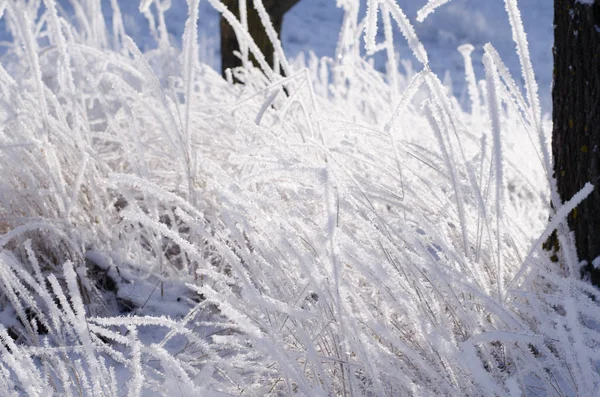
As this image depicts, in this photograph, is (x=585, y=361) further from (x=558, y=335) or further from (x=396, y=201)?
(x=396, y=201)

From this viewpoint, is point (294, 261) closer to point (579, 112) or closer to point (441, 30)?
point (579, 112)

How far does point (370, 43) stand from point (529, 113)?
1.08ft

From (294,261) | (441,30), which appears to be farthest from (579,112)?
(441,30)

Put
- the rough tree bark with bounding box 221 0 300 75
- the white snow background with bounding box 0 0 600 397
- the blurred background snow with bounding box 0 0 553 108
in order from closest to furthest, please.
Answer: the white snow background with bounding box 0 0 600 397, the rough tree bark with bounding box 221 0 300 75, the blurred background snow with bounding box 0 0 553 108

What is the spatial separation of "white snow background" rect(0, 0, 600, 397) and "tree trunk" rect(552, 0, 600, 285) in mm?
38

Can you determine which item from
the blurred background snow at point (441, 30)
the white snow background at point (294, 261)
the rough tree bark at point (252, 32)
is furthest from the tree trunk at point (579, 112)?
the blurred background snow at point (441, 30)

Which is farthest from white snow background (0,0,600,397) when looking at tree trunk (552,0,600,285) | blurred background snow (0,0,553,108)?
blurred background snow (0,0,553,108)

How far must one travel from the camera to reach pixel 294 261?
0.95m

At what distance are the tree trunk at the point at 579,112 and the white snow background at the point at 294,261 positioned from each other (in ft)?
0.13

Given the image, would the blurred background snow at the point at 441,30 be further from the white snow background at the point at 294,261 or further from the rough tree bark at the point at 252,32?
the white snow background at the point at 294,261

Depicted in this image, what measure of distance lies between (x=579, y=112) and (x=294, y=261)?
50cm

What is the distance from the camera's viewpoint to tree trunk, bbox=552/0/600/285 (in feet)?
3.44

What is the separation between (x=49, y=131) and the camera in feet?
5.07

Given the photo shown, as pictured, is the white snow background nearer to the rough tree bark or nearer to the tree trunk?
the tree trunk
